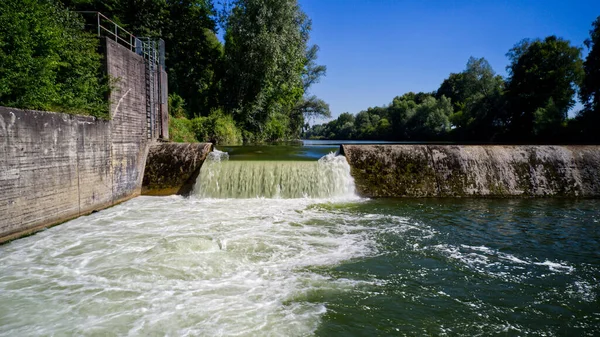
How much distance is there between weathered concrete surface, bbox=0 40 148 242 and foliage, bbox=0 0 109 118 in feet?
1.31

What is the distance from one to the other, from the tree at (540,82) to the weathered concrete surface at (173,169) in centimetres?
3237

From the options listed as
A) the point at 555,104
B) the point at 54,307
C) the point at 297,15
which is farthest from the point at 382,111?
the point at 54,307

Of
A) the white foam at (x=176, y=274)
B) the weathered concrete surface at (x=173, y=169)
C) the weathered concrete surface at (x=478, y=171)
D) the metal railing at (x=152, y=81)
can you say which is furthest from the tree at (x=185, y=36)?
the white foam at (x=176, y=274)

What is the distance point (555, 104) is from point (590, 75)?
3640 mm

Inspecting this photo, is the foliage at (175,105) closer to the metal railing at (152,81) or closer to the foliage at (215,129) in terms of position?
the foliage at (215,129)

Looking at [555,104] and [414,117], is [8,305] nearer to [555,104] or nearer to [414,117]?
[555,104]

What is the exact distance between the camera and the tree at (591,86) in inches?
1117

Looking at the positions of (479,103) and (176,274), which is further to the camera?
(479,103)

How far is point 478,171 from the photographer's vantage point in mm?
11359

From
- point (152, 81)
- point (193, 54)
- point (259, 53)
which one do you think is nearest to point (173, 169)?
point (152, 81)

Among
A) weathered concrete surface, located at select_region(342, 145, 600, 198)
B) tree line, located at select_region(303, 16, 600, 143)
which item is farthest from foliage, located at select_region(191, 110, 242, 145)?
tree line, located at select_region(303, 16, 600, 143)

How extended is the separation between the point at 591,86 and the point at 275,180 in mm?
32267

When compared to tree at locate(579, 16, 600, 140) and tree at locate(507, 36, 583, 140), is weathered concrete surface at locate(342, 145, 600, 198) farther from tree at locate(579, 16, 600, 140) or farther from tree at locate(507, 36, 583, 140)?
tree at locate(507, 36, 583, 140)

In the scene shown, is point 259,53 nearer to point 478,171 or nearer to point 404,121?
point 478,171
